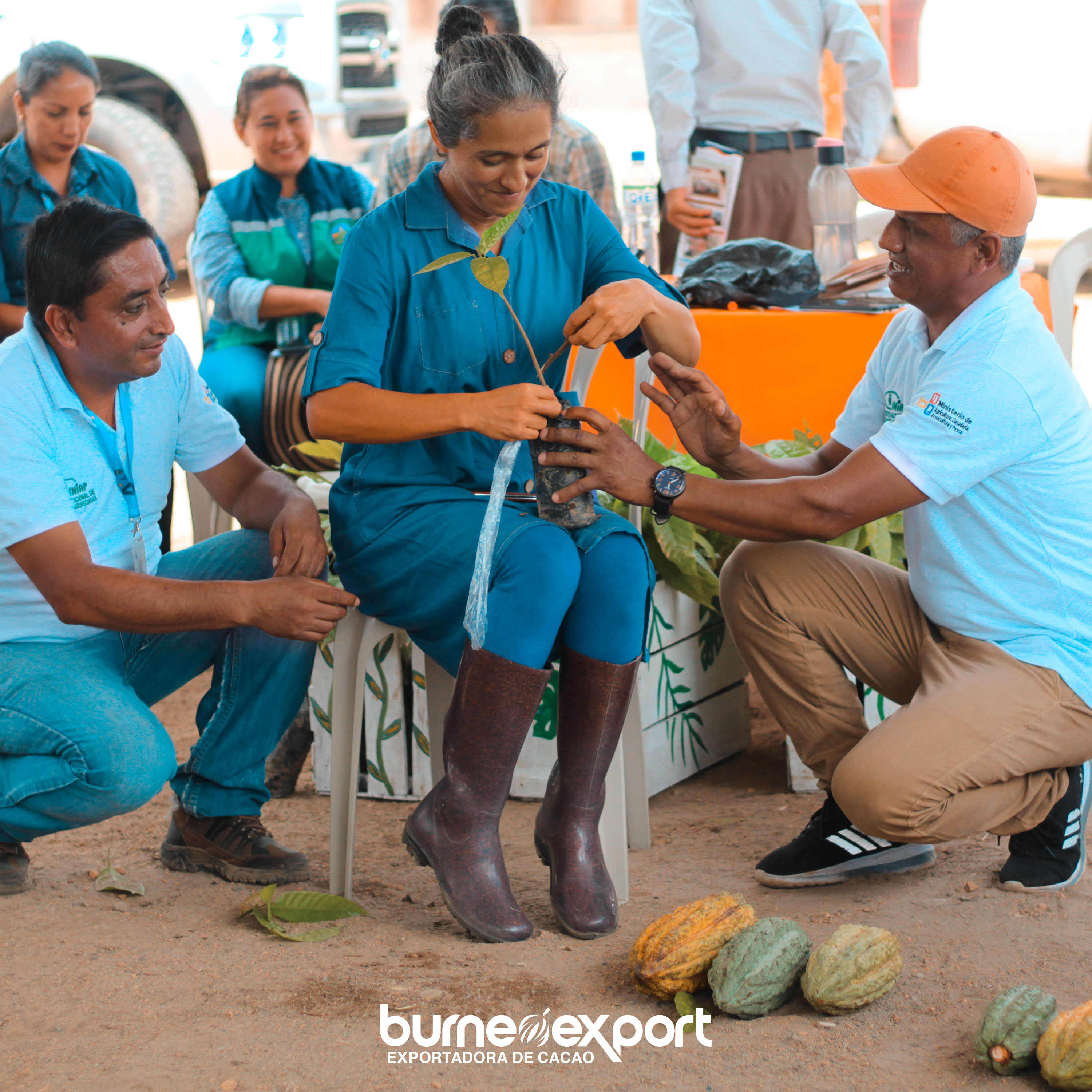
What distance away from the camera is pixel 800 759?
111 inches

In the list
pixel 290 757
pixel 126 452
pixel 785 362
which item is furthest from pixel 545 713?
pixel 785 362

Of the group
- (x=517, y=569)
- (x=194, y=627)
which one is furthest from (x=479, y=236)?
(x=194, y=627)

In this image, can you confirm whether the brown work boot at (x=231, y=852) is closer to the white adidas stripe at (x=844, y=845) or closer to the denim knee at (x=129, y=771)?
the denim knee at (x=129, y=771)

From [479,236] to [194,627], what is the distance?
0.85m

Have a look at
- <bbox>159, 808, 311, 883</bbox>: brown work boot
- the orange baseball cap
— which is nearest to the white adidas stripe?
<bbox>159, 808, 311, 883</bbox>: brown work boot

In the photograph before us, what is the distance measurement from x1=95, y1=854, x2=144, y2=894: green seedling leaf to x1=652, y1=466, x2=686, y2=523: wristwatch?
3.91 ft

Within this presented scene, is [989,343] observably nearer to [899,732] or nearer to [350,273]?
[899,732]

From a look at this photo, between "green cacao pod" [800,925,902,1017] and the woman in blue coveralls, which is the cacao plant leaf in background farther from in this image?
"green cacao pod" [800,925,902,1017]

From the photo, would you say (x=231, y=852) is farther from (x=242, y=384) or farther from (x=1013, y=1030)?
(x=242, y=384)

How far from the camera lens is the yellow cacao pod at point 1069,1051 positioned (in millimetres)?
1628

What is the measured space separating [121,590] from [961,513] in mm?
1457

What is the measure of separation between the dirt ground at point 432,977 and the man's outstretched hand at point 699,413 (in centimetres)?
80

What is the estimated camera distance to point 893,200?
2203mm

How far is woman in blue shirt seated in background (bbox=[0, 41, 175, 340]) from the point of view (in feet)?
11.9
